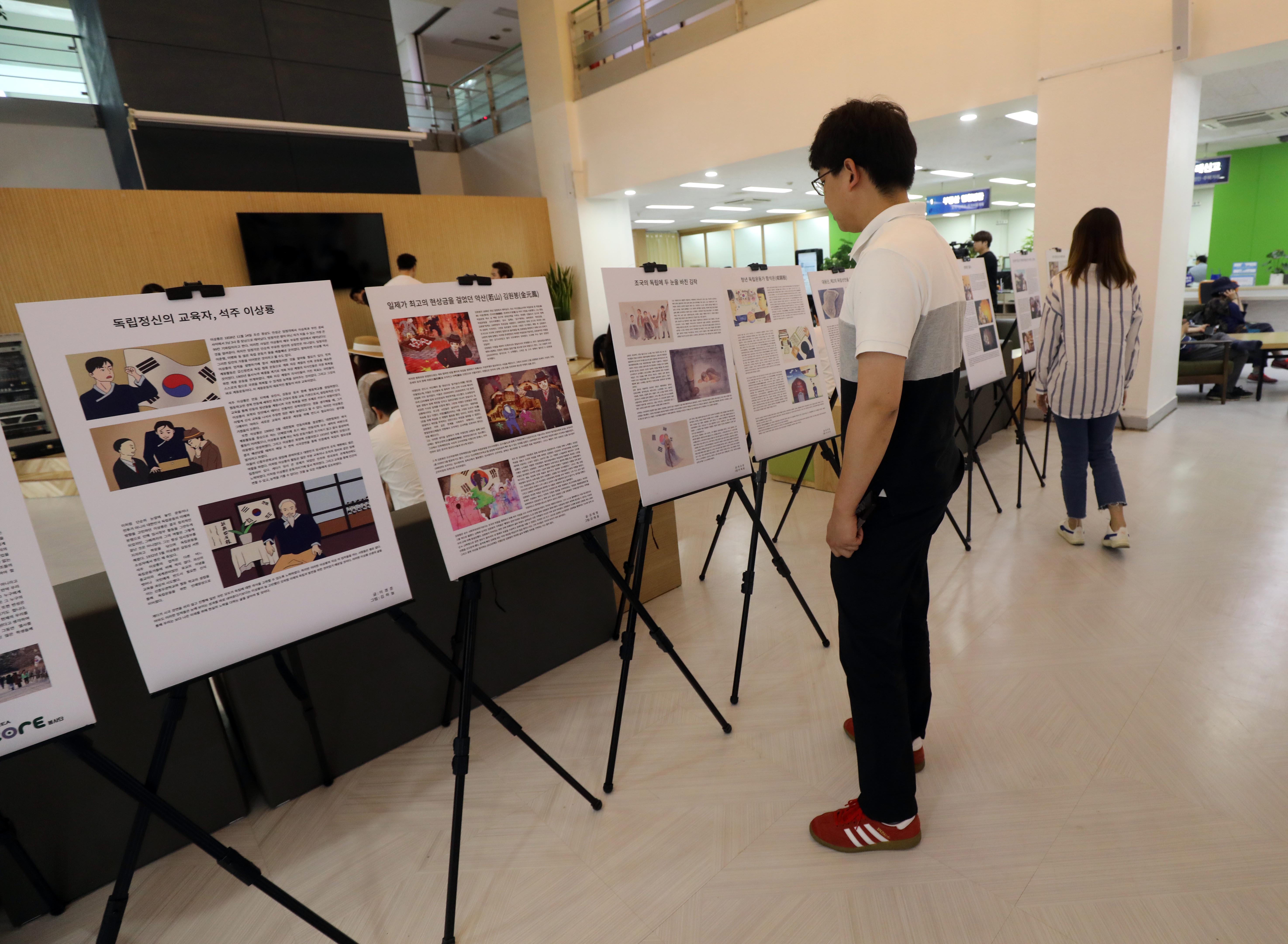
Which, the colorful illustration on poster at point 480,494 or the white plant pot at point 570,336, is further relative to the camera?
the white plant pot at point 570,336

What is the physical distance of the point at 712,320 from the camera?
7.06 ft

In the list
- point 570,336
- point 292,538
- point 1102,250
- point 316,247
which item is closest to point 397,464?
point 292,538

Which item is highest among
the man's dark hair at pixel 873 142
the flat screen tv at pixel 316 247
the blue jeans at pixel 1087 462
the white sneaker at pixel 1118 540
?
the flat screen tv at pixel 316 247

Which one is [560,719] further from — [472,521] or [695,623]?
[472,521]

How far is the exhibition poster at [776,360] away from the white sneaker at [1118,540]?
1.75 meters

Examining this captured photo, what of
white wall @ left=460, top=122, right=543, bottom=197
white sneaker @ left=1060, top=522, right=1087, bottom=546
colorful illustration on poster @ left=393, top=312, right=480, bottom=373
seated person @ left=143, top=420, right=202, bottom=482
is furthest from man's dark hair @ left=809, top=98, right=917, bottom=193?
white wall @ left=460, top=122, right=543, bottom=197

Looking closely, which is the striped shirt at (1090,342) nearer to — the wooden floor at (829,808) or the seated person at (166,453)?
Answer: the wooden floor at (829,808)

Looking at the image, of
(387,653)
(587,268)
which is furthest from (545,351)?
(587,268)

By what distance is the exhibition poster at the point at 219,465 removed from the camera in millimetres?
1205

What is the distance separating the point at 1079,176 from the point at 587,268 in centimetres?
569

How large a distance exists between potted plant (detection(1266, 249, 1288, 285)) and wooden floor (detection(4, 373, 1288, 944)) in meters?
9.50

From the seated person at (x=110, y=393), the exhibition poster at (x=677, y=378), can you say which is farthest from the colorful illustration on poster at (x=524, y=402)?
the seated person at (x=110, y=393)

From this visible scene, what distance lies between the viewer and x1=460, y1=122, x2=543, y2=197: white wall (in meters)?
9.35

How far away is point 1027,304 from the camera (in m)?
4.12
